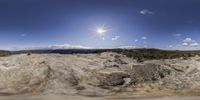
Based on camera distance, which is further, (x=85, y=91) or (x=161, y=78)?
(x=161, y=78)

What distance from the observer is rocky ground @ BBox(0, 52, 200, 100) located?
93.4 ft

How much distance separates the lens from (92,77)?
1190 inches

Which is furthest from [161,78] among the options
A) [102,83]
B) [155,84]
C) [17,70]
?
[17,70]

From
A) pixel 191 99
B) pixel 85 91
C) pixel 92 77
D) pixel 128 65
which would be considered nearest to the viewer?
pixel 191 99

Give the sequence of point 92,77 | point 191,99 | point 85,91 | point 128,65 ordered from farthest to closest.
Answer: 1. point 128,65
2. point 92,77
3. point 85,91
4. point 191,99

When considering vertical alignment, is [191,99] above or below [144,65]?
below

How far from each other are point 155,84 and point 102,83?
14.7 feet

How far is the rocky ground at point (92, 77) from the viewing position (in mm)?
28453

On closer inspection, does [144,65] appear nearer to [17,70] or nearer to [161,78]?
[161,78]

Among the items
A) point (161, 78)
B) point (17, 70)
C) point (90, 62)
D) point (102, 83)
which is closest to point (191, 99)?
point (161, 78)

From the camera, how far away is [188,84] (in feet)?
99.2

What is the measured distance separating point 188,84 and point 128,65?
5.56 metres

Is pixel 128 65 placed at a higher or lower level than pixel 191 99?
higher

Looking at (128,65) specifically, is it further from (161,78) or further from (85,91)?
(85,91)
